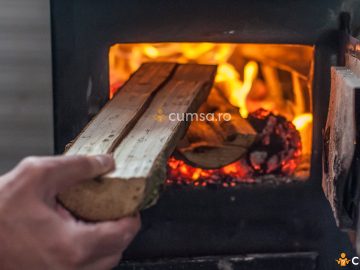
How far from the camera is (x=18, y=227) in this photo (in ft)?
2.83

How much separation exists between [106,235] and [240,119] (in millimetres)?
709

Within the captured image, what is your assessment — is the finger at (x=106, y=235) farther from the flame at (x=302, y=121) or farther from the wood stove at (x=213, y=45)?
the flame at (x=302, y=121)

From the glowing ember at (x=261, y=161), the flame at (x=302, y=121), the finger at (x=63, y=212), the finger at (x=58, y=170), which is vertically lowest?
the glowing ember at (x=261, y=161)

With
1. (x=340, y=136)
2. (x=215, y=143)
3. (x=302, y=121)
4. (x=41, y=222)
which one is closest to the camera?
(x=41, y=222)

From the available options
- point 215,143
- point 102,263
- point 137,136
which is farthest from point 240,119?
point 102,263

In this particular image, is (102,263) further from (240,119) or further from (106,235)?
(240,119)

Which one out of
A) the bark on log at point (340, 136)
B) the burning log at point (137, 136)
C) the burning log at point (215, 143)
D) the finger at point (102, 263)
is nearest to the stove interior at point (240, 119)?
the burning log at point (215, 143)

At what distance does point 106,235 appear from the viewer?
911mm

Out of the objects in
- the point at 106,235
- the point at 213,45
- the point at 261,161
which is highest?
the point at 213,45

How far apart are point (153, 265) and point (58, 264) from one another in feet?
2.32

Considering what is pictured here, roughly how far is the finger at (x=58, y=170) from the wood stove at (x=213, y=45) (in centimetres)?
62

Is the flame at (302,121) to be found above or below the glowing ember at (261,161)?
above

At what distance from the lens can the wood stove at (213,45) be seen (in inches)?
57.7

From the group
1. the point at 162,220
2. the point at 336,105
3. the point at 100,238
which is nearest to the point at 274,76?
the point at 162,220
